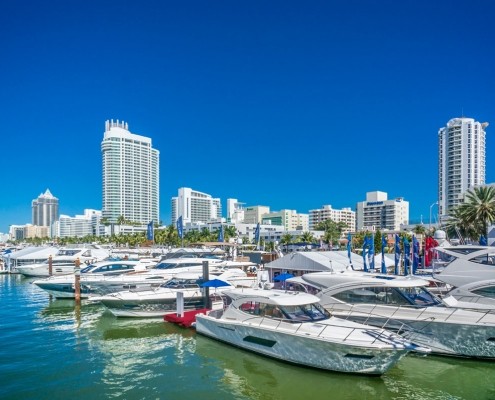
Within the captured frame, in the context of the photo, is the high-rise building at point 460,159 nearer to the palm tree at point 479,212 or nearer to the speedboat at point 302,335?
the palm tree at point 479,212

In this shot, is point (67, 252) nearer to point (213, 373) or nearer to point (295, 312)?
point (213, 373)

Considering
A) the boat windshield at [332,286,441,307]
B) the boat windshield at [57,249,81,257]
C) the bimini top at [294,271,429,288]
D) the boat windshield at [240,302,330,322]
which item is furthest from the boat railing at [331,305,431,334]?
the boat windshield at [57,249,81,257]

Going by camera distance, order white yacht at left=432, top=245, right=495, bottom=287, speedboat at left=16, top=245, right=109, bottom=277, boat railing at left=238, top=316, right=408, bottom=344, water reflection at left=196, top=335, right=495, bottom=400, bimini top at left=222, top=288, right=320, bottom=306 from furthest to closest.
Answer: speedboat at left=16, top=245, right=109, bottom=277
white yacht at left=432, top=245, right=495, bottom=287
bimini top at left=222, top=288, right=320, bottom=306
boat railing at left=238, top=316, right=408, bottom=344
water reflection at left=196, top=335, right=495, bottom=400

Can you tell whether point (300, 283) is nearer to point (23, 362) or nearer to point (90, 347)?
point (90, 347)

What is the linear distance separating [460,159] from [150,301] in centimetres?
15699

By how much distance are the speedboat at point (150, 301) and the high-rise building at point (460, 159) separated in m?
146

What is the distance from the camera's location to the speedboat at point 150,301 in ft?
80.1

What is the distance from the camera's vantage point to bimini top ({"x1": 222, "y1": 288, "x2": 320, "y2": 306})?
16031 mm

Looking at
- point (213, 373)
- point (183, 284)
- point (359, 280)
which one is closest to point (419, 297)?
point (359, 280)

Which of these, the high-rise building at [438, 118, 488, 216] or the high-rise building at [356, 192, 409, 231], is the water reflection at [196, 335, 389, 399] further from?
the high-rise building at [356, 192, 409, 231]

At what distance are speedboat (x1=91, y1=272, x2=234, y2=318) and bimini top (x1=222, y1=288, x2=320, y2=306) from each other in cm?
663

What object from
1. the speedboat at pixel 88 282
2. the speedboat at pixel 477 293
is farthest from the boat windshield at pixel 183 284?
the speedboat at pixel 477 293

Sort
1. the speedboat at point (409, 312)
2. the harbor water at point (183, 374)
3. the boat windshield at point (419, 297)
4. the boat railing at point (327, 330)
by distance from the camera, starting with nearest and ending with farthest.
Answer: the harbor water at point (183, 374) < the boat railing at point (327, 330) < the speedboat at point (409, 312) < the boat windshield at point (419, 297)

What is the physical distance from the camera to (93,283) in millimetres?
30375
